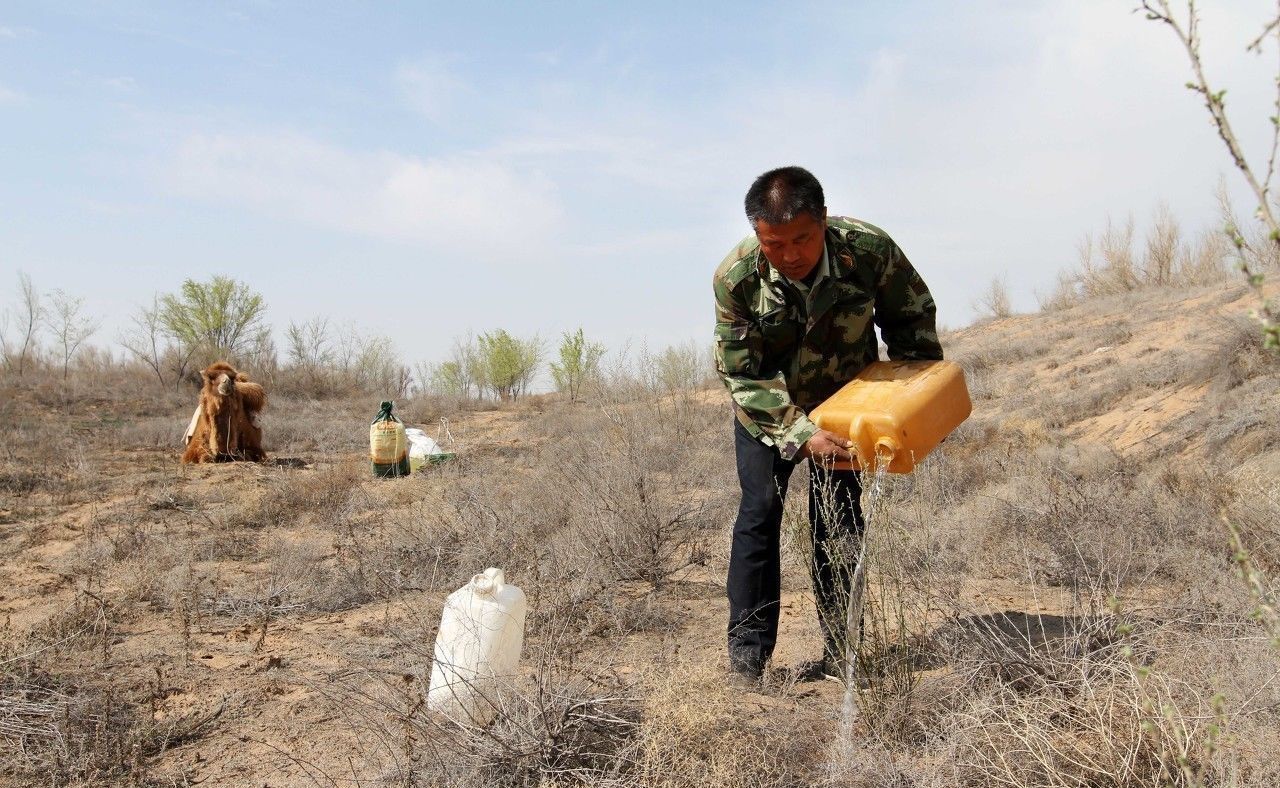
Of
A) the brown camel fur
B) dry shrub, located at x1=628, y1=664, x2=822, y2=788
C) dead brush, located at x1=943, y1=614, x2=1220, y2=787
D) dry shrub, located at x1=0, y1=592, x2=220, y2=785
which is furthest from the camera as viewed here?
the brown camel fur

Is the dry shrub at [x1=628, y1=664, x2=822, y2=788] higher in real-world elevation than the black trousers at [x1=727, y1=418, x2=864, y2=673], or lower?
Result: lower

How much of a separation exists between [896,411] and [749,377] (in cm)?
56

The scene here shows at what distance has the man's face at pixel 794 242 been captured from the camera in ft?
8.96

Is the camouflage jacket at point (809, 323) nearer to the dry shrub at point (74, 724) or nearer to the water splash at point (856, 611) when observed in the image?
the water splash at point (856, 611)

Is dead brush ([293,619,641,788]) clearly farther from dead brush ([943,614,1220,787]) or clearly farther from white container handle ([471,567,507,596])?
dead brush ([943,614,1220,787])

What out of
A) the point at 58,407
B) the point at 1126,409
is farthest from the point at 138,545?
the point at 58,407

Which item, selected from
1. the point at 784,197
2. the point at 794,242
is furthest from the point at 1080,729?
the point at 784,197

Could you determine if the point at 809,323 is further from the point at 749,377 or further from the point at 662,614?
the point at 662,614

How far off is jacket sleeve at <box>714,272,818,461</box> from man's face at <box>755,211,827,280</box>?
0.80 feet

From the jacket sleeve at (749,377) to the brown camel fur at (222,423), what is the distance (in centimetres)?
817

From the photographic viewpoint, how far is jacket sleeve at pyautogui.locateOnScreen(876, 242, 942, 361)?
10.0 feet

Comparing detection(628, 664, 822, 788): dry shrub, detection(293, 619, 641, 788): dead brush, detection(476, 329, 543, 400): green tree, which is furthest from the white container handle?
detection(476, 329, 543, 400): green tree

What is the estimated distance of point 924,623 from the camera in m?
2.86

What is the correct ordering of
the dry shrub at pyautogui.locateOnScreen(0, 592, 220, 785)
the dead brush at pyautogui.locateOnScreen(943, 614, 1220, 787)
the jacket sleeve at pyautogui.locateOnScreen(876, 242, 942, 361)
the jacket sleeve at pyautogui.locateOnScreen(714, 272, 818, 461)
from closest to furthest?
1. the dead brush at pyautogui.locateOnScreen(943, 614, 1220, 787)
2. the dry shrub at pyautogui.locateOnScreen(0, 592, 220, 785)
3. the jacket sleeve at pyautogui.locateOnScreen(714, 272, 818, 461)
4. the jacket sleeve at pyautogui.locateOnScreen(876, 242, 942, 361)
